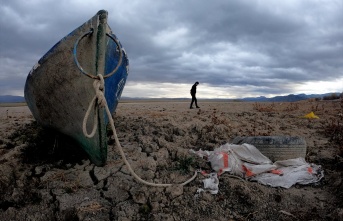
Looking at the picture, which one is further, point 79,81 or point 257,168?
point 257,168

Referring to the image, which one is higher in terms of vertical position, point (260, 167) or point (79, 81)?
point (79, 81)

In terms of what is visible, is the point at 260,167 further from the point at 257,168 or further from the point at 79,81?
the point at 79,81

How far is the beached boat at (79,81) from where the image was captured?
325 centimetres

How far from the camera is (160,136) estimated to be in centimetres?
520

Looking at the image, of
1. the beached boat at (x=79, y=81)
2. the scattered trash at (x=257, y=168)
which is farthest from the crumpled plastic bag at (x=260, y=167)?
the beached boat at (x=79, y=81)

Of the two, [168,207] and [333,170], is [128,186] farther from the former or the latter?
[333,170]

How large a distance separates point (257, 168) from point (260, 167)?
5 cm

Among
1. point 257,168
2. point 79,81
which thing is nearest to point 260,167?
point 257,168

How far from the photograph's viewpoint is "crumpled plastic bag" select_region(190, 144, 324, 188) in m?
3.73

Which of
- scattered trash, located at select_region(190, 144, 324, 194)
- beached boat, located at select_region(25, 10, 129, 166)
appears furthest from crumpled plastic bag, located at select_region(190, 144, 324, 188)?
beached boat, located at select_region(25, 10, 129, 166)

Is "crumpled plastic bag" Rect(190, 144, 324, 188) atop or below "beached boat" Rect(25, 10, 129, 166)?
below

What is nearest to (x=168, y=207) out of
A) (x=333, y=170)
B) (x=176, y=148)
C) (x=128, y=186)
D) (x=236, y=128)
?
(x=128, y=186)

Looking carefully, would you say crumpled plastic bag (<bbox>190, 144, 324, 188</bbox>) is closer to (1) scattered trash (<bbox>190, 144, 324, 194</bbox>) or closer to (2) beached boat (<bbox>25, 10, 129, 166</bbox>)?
(1) scattered trash (<bbox>190, 144, 324, 194</bbox>)

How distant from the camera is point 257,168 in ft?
12.7
